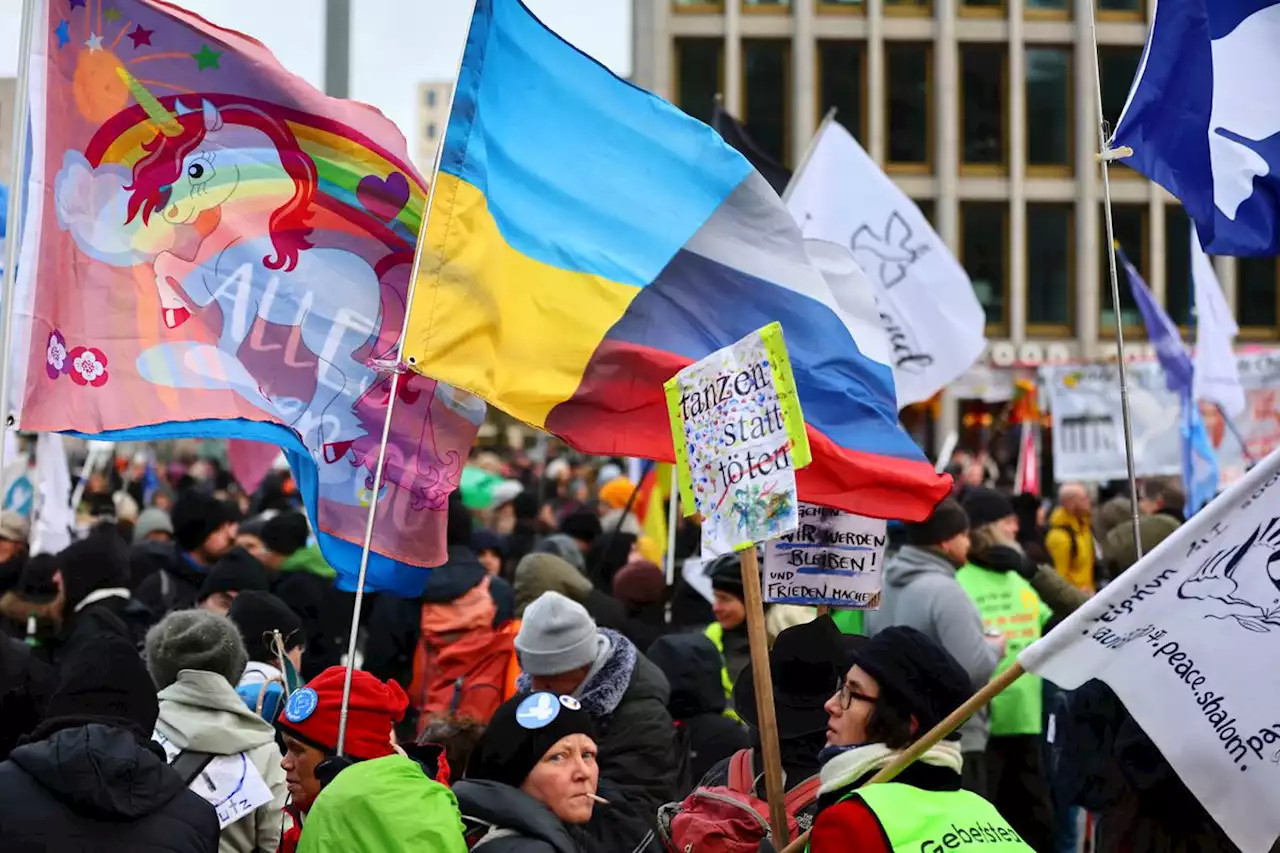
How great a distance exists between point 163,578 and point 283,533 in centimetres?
81

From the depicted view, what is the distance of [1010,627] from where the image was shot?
793 centimetres

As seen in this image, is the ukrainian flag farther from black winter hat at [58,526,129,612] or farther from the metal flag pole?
black winter hat at [58,526,129,612]

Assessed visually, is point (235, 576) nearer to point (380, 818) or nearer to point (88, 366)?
point (88, 366)

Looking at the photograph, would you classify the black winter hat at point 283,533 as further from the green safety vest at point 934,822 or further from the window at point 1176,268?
the window at point 1176,268

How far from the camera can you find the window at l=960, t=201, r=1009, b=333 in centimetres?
4091

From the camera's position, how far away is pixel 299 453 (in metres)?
5.69

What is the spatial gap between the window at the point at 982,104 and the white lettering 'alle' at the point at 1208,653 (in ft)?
126

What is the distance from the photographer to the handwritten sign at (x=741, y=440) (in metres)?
4.40

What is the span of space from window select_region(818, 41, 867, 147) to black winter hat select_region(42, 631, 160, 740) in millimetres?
37350

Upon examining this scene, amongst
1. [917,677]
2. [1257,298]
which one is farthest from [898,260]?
[1257,298]

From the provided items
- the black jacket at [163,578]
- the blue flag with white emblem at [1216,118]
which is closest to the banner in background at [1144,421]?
the black jacket at [163,578]

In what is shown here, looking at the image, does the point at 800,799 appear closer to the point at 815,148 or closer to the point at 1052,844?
the point at 1052,844

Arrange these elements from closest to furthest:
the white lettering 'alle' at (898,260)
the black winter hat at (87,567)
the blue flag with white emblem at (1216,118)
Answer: the blue flag with white emblem at (1216,118) < the black winter hat at (87,567) < the white lettering 'alle' at (898,260)

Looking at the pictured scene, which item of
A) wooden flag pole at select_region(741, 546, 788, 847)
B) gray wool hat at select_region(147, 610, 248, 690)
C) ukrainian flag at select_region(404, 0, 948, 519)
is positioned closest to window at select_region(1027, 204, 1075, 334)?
ukrainian flag at select_region(404, 0, 948, 519)
